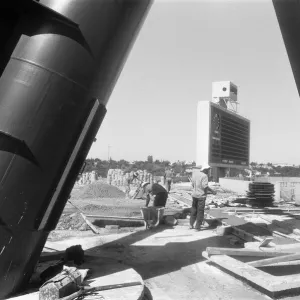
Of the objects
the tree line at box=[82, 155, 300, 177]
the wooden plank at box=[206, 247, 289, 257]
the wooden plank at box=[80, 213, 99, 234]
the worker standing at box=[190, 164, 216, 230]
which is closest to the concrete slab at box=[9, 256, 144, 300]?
the wooden plank at box=[206, 247, 289, 257]

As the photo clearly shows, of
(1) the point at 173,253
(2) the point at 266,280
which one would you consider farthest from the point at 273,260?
(1) the point at 173,253

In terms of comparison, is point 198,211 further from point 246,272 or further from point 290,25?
point 290,25

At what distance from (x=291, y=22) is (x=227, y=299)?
12.1 ft

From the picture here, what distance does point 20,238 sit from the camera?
11.9 ft

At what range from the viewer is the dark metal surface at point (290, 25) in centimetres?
448

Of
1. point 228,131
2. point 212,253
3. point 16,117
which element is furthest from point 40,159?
point 228,131

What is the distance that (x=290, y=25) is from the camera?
4625 millimetres

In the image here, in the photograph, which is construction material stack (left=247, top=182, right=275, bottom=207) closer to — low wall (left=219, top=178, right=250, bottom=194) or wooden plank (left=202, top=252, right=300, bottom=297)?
low wall (left=219, top=178, right=250, bottom=194)

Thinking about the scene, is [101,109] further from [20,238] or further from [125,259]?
[125,259]

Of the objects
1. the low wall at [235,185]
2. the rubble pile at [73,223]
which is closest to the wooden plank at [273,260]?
the rubble pile at [73,223]

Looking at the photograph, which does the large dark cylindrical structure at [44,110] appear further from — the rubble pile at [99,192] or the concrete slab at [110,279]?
the rubble pile at [99,192]

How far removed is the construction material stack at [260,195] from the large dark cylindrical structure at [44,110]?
12223 millimetres

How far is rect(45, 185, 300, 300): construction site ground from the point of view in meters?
4.58

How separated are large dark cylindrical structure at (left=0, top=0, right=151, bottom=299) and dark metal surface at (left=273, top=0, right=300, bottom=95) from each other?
6.87 ft
